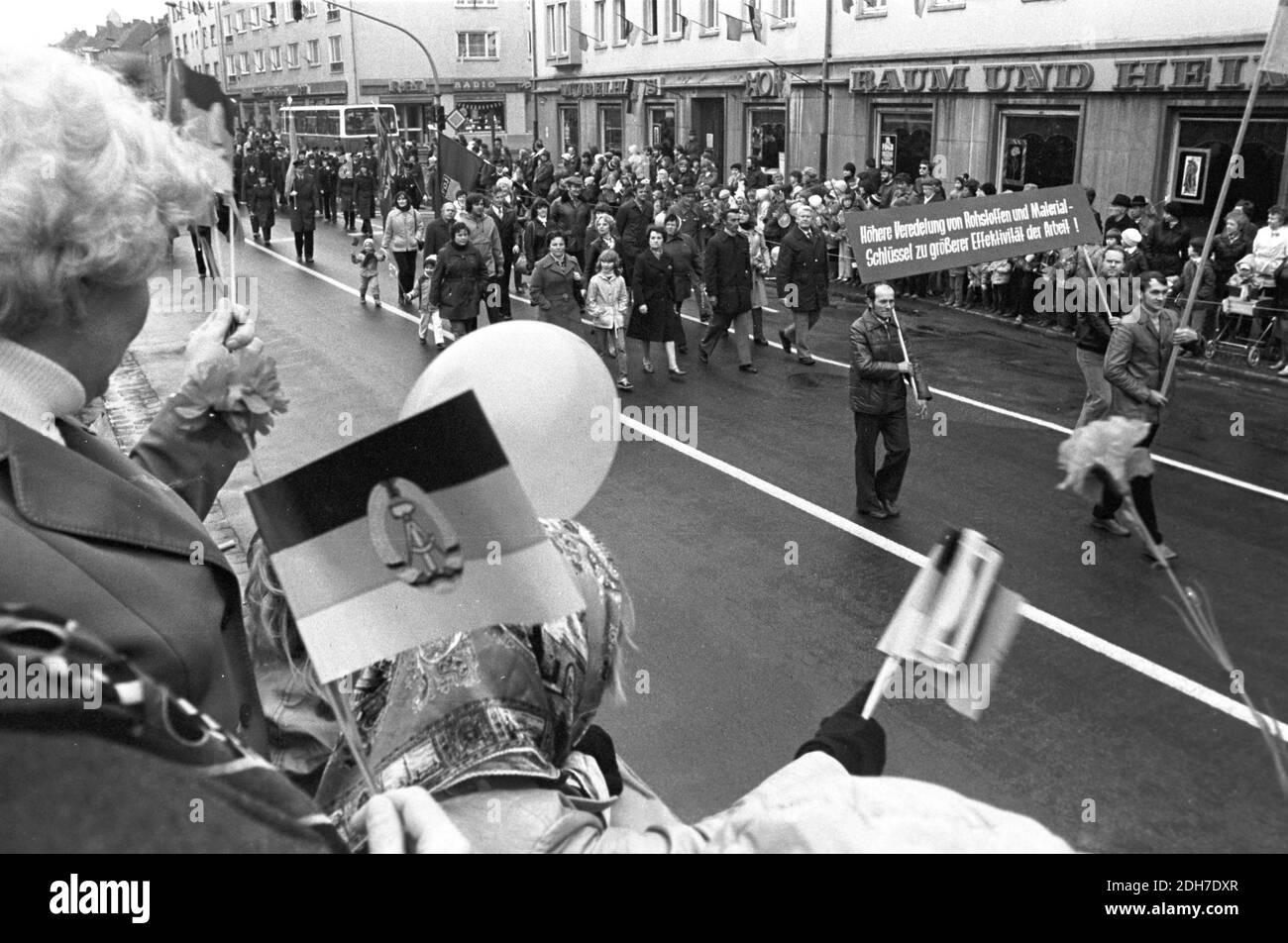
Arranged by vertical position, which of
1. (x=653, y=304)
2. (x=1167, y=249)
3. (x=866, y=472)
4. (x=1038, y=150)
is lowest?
(x=866, y=472)

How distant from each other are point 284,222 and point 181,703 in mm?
34501

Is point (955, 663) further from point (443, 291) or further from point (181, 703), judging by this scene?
point (443, 291)

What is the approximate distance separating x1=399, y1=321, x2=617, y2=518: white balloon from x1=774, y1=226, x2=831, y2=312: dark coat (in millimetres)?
12289

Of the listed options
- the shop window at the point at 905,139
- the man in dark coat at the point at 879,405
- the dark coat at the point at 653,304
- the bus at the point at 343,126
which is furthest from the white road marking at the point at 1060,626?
the bus at the point at 343,126

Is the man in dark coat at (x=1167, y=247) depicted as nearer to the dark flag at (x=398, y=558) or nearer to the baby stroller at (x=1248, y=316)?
the baby stroller at (x=1248, y=316)

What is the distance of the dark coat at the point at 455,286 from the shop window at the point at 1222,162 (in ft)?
37.8

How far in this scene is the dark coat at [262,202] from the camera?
2567cm

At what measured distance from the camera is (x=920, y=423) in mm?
10805

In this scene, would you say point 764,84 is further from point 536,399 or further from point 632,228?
point 536,399

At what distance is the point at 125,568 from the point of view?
139cm

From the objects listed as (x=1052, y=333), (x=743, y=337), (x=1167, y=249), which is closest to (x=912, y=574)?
(x=743, y=337)

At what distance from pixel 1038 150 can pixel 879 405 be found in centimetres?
1639

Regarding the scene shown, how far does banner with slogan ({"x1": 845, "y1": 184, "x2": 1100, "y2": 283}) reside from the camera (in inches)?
375

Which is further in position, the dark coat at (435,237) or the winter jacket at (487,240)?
the dark coat at (435,237)
